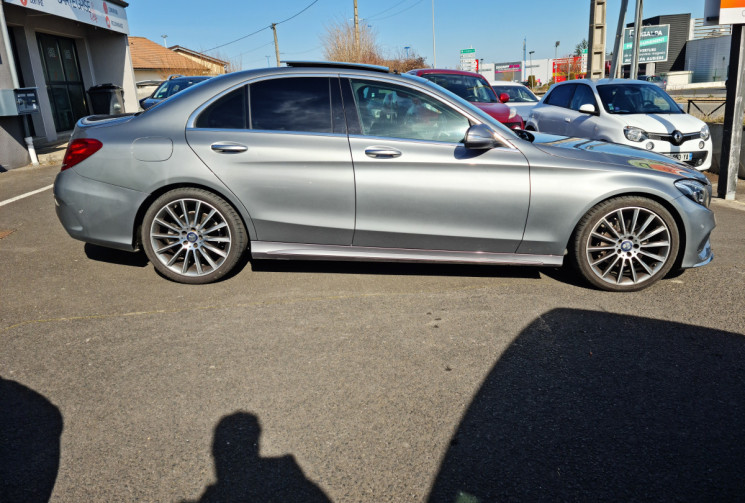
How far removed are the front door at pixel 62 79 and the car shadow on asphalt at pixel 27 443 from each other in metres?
16.4

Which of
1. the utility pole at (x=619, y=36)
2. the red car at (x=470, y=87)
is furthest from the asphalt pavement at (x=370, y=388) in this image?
the utility pole at (x=619, y=36)

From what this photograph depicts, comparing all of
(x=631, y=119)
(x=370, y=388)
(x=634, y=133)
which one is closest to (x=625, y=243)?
(x=370, y=388)

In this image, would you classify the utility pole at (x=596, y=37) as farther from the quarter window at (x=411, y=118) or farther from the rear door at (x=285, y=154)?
the rear door at (x=285, y=154)

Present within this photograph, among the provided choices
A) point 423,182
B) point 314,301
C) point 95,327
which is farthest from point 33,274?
point 423,182

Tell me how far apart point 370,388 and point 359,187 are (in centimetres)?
172

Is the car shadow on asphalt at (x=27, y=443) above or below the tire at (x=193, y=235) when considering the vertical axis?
below

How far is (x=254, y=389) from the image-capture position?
3098 mm

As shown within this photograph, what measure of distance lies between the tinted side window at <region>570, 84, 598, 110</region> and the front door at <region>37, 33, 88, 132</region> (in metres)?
14.3

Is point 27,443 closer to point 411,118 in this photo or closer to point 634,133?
point 411,118

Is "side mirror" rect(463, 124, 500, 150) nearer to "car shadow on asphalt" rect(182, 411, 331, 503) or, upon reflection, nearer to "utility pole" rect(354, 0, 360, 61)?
"car shadow on asphalt" rect(182, 411, 331, 503)

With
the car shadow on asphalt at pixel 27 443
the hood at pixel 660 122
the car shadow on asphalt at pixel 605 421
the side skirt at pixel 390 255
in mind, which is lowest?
the car shadow on asphalt at pixel 605 421

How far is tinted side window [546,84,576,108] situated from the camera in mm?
10906

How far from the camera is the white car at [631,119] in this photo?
29.5 ft

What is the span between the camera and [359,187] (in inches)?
171
